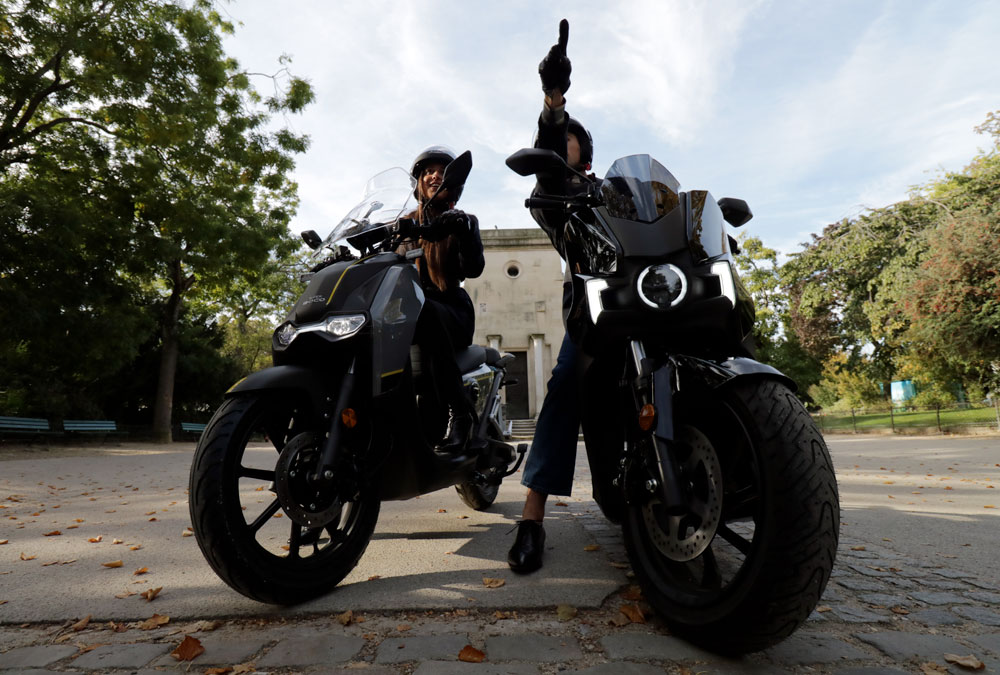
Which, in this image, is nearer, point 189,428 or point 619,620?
point 619,620

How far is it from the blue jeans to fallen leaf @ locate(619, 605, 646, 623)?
79cm

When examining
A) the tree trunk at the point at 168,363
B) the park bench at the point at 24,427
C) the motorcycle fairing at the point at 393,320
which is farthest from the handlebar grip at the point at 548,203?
the tree trunk at the point at 168,363

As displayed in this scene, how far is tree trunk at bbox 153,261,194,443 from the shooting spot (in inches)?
673

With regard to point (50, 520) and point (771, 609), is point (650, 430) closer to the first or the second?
point (771, 609)

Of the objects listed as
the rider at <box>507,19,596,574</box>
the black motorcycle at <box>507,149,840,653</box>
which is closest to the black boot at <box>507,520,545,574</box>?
the rider at <box>507,19,596,574</box>

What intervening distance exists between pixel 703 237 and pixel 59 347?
14025 mm

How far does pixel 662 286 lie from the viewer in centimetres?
196

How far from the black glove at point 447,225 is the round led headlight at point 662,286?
970mm

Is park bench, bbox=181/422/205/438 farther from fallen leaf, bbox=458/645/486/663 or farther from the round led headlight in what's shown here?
the round led headlight

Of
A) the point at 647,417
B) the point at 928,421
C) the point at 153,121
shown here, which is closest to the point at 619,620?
the point at 647,417

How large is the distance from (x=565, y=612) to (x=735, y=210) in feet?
6.00

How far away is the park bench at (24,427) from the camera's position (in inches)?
518

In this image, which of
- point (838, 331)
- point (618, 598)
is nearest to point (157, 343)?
point (618, 598)

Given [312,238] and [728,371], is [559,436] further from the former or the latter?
[312,238]
